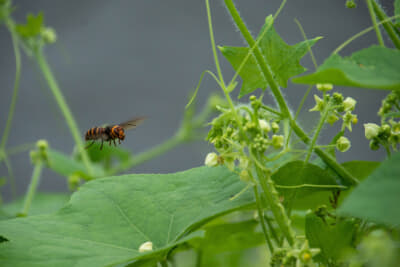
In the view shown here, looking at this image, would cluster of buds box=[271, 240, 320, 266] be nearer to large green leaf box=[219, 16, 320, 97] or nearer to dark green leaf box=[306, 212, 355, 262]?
dark green leaf box=[306, 212, 355, 262]

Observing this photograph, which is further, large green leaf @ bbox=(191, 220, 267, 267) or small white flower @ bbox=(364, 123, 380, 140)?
large green leaf @ bbox=(191, 220, 267, 267)

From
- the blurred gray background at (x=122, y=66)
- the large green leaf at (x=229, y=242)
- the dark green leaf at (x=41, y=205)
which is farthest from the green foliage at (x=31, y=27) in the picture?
the blurred gray background at (x=122, y=66)

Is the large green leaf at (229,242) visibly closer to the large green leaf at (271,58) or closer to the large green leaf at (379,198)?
the large green leaf at (271,58)

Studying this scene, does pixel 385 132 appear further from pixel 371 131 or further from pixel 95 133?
pixel 95 133

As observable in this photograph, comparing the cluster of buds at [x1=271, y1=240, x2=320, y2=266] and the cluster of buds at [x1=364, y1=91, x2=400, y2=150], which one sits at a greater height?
the cluster of buds at [x1=364, y1=91, x2=400, y2=150]

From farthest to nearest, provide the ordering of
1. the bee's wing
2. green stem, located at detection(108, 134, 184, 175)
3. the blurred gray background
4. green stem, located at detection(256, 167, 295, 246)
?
the blurred gray background < green stem, located at detection(108, 134, 184, 175) < the bee's wing < green stem, located at detection(256, 167, 295, 246)

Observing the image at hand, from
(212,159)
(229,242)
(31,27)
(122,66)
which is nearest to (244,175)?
(212,159)

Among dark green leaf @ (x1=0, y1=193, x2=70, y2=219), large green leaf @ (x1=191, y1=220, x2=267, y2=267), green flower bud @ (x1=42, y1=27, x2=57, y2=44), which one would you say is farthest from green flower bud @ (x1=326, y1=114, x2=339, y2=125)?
green flower bud @ (x1=42, y1=27, x2=57, y2=44)
